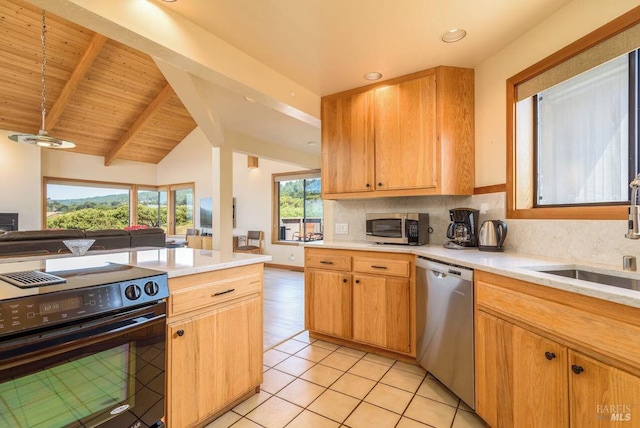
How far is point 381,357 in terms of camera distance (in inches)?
97.4

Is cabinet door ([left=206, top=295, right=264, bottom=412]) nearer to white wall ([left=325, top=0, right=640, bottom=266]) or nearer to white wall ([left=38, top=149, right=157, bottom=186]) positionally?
white wall ([left=325, top=0, right=640, bottom=266])

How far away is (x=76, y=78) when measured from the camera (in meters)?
5.31

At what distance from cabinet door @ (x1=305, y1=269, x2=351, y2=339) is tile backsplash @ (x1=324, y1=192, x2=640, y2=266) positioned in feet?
2.05

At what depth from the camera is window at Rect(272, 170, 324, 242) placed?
6.77 m

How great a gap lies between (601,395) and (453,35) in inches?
81.5

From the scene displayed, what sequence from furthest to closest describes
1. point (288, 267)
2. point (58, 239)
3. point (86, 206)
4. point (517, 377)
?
point (86, 206), point (288, 267), point (58, 239), point (517, 377)

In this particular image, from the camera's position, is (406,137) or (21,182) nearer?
(406,137)

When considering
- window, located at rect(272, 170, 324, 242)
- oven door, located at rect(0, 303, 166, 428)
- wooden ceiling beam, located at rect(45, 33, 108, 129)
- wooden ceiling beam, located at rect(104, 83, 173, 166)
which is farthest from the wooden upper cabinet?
wooden ceiling beam, located at rect(104, 83, 173, 166)

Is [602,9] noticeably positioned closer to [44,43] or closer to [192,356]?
[192,356]

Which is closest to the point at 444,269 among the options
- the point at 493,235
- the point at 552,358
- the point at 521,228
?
the point at 493,235

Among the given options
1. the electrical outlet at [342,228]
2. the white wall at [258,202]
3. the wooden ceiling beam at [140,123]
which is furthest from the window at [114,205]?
the electrical outlet at [342,228]

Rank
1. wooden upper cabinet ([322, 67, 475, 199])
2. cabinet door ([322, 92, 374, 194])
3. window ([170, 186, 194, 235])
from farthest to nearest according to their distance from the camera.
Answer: window ([170, 186, 194, 235]), cabinet door ([322, 92, 374, 194]), wooden upper cabinet ([322, 67, 475, 199])

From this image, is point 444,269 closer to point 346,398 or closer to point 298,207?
point 346,398

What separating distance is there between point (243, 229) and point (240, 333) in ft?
19.8
